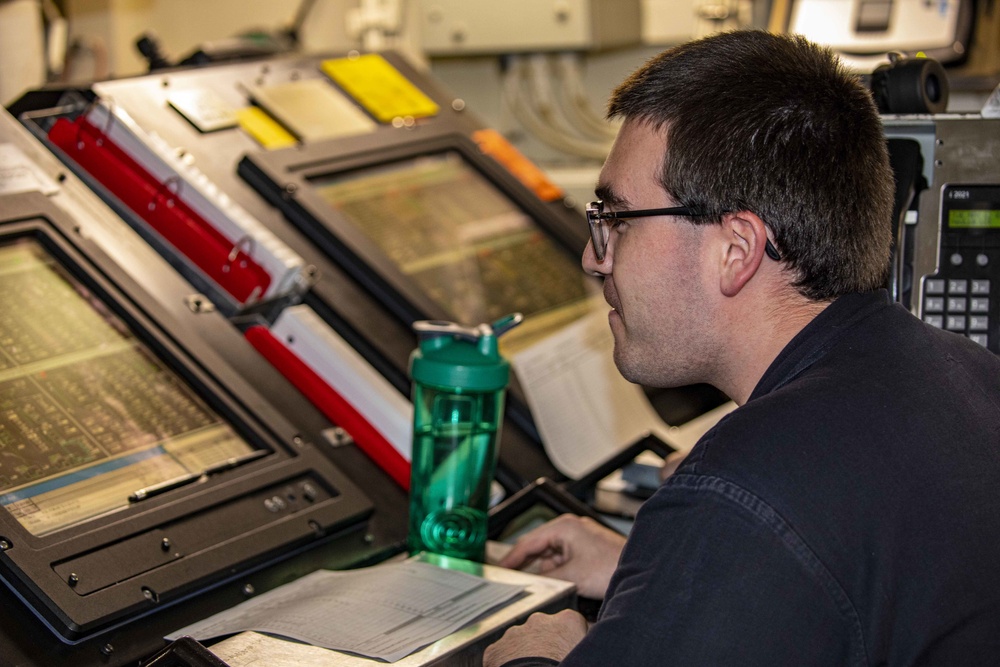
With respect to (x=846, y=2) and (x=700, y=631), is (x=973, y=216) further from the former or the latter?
(x=846, y=2)

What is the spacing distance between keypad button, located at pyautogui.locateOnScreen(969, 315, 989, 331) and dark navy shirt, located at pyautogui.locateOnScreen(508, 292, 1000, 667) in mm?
508

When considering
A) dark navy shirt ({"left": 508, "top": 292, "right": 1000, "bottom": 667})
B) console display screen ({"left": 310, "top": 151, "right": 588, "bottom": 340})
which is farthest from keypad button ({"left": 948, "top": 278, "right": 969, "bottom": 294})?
console display screen ({"left": 310, "top": 151, "right": 588, "bottom": 340})

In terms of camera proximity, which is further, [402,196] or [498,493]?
[402,196]

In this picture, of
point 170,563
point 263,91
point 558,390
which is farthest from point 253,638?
point 263,91

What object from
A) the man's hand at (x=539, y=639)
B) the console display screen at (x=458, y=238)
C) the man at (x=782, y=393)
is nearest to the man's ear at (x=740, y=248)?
the man at (x=782, y=393)

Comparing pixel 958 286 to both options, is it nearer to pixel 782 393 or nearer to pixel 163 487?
pixel 782 393

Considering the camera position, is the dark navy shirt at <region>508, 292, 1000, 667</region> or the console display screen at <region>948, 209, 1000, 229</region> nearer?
the dark navy shirt at <region>508, 292, 1000, 667</region>

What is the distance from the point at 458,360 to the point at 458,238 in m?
0.59

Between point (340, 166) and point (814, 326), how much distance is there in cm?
106

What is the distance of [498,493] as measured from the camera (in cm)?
161

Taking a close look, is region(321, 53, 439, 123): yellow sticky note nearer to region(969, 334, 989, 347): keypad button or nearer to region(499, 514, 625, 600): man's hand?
region(499, 514, 625, 600): man's hand

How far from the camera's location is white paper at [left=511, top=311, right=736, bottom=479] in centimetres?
169

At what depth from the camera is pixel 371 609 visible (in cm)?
115

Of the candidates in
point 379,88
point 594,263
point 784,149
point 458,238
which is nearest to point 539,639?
point 594,263
